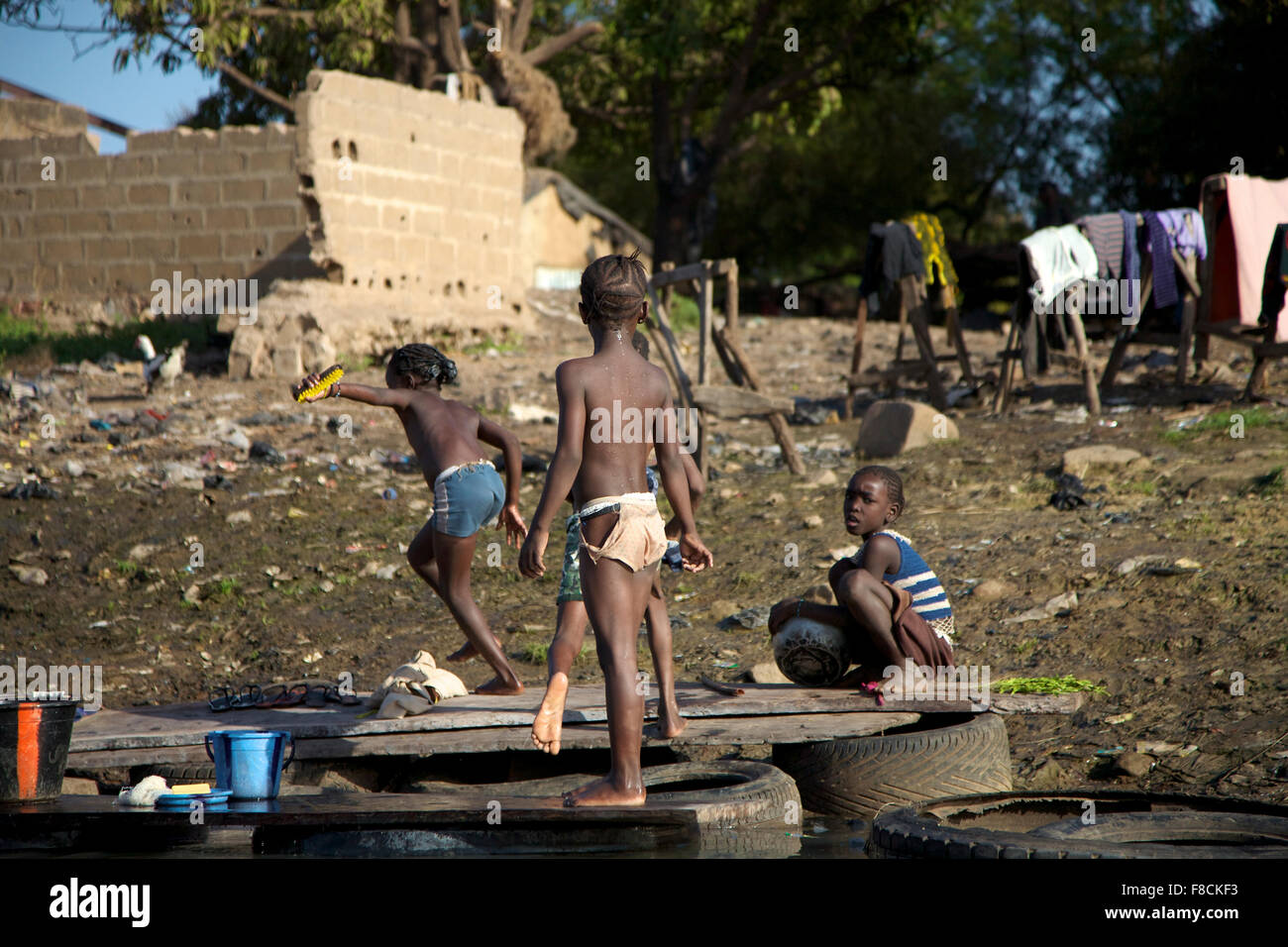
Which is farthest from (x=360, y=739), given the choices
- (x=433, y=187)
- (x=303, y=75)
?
(x=303, y=75)

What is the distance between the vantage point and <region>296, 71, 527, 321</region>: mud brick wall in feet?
41.3

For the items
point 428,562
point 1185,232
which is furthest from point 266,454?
point 1185,232

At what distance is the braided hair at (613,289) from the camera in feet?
12.8

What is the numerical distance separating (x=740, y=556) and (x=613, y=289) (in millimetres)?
4238

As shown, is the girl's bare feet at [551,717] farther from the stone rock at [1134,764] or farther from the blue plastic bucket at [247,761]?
the stone rock at [1134,764]

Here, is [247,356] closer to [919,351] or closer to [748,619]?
[919,351]

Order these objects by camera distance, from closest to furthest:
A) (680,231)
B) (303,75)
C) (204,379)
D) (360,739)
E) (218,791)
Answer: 1. (218,791)
2. (360,739)
3. (204,379)
4. (303,75)
5. (680,231)

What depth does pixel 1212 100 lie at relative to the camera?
18.8 meters

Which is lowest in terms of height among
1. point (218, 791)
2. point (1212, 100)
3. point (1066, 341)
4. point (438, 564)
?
point (218, 791)

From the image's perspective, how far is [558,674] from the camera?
12.9ft

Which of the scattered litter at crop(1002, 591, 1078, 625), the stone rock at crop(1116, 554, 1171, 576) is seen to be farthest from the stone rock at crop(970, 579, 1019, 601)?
the stone rock at crop(1116, 554, 1171, 576)

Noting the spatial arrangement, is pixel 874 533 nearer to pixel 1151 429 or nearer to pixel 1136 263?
pixel 1151 429

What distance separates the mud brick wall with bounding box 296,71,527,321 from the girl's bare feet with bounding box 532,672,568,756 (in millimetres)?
9705

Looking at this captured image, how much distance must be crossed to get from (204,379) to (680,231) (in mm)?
11796
